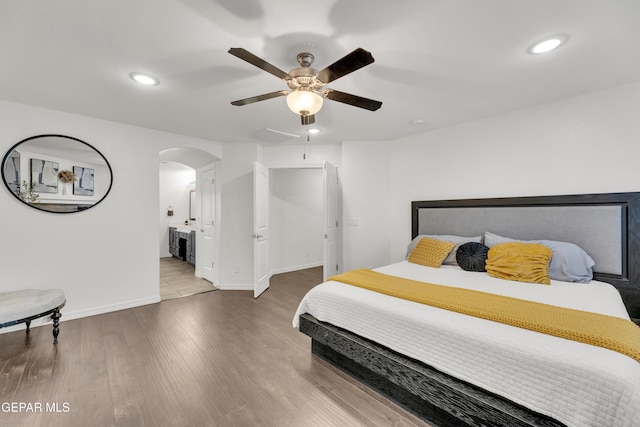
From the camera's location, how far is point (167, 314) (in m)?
3.29

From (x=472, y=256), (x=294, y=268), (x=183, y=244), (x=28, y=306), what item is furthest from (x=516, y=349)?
(x=183, y=244)

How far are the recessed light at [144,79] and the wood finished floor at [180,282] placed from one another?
2.90 meters

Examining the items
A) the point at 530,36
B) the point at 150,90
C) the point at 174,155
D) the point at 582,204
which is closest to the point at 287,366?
the point at 150,90

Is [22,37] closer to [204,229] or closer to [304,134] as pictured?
[304,134]

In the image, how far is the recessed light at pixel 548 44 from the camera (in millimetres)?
1789

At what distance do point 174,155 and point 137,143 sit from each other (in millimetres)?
1013

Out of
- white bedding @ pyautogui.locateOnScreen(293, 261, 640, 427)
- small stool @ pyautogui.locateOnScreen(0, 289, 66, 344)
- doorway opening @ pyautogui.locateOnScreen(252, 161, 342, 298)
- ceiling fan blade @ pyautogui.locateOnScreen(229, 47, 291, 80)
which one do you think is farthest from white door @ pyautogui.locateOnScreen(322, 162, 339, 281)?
small stool @ pyautogui.locateOnScreen(0, 289, 66, 344)

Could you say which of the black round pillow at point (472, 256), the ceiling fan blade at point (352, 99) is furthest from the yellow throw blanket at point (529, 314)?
the ceiling fan blade at point (352, 99)

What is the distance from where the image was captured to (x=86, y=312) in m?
3.20

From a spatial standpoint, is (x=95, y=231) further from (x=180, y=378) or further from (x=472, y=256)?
(x=472, y=256)

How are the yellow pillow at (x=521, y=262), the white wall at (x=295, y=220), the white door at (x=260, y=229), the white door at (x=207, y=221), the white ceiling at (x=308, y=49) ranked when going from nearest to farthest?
1. the white ceiling at (x=308, y=49)
2. the yellow pillow at (x=521, y=262)
3. the white door at (x=260, y=229)
4. the white door at (x=207, y=221)
5. the white wall at (x=295, y=220)

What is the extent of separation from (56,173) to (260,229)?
2491 mm

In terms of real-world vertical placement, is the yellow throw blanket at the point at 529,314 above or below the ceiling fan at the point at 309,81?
below

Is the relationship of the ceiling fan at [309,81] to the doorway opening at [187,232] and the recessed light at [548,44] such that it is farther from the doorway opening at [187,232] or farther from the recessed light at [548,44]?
the doorway opening at [187,232]
